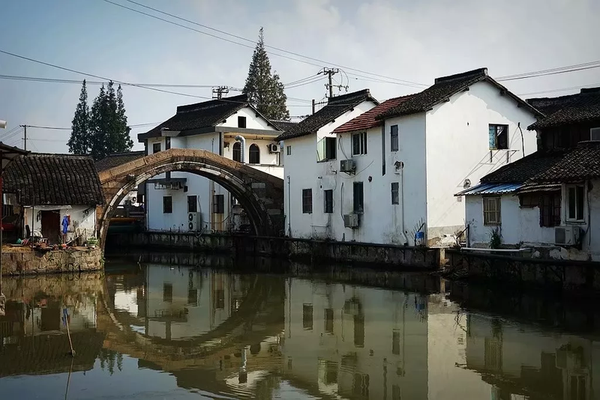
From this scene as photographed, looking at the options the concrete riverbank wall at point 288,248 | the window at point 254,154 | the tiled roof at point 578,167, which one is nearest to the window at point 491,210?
the concrete riverbank wall at point 288,248

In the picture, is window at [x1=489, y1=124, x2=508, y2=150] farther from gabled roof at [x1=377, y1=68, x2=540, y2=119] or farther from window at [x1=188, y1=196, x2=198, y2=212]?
window at [x1=188, y1=196, x2=198, y2=212]

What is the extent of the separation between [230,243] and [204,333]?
21.7 meters

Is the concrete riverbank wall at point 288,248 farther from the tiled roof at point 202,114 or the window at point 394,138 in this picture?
the tiled roof at point 202,114

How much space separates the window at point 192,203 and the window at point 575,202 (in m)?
25.7

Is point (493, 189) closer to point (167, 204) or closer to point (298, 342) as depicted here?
point (298, 342)

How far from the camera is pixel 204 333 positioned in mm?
16875

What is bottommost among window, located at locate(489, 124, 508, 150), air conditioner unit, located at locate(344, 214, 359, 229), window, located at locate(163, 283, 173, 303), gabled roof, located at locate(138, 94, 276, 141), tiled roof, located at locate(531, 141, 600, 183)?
window, located at locate(163, 283, 173, 303)

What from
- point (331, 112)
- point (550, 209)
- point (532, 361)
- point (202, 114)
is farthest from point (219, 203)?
point (532, 361)

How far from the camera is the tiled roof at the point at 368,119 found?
98.5 ft

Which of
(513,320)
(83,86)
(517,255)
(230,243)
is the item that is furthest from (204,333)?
(83,86)

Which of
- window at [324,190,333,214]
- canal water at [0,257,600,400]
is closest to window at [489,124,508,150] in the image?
canal water at [0,257,600,400]

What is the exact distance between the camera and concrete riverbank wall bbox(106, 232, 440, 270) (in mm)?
27016

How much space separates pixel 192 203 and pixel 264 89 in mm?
18225

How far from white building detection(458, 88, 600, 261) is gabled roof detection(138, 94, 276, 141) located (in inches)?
769
